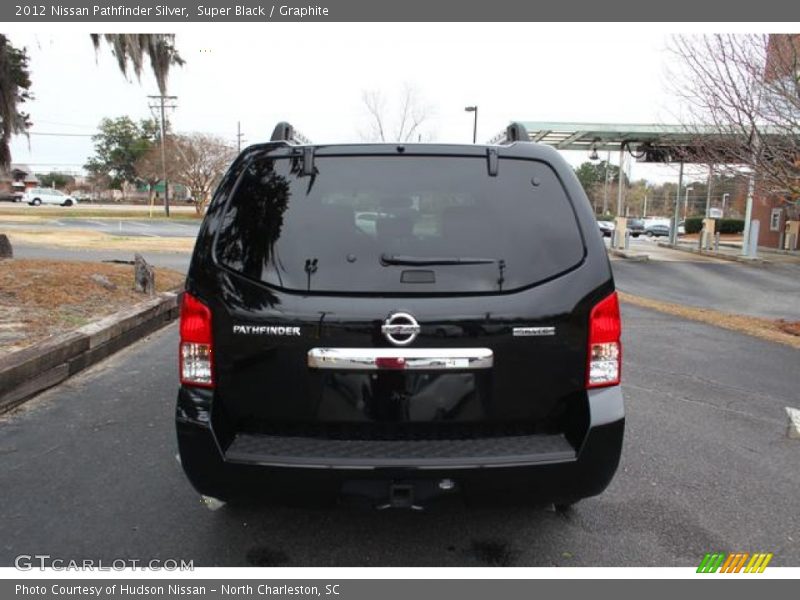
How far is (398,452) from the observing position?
96.7 inches

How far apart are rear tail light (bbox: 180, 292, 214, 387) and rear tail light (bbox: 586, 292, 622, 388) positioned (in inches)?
62.2

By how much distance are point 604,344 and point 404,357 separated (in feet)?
2.82

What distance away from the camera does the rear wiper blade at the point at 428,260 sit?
2.51m

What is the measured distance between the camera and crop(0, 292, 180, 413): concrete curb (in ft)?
15.6

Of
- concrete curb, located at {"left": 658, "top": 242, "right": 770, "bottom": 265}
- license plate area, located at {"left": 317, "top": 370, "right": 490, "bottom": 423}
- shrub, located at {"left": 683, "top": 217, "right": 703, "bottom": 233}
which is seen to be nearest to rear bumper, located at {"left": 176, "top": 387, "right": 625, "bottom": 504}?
license plate area, located at {"left": 317, "top": 370, "right": 490, "bottom": 423}

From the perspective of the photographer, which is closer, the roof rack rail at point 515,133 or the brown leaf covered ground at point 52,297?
the roof rack rail at point 515,133

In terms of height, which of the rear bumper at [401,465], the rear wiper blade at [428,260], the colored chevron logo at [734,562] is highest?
the rear wiper blade at [428,260]

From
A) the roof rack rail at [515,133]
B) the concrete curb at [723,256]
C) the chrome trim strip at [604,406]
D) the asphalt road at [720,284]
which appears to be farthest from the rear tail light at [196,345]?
the concrete curb at [723,256]

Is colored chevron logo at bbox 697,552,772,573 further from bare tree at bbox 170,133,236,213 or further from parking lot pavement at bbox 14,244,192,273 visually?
bare tree at bbox 170,133,236,213

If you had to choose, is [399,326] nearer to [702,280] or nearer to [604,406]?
[604,406]

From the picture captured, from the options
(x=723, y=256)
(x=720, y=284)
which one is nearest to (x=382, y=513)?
(x=720, y=284)

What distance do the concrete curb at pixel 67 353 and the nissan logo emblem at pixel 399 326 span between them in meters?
3.68

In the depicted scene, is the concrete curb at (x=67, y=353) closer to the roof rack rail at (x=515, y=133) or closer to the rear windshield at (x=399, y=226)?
the rear windshield at (x=399, y=226)
